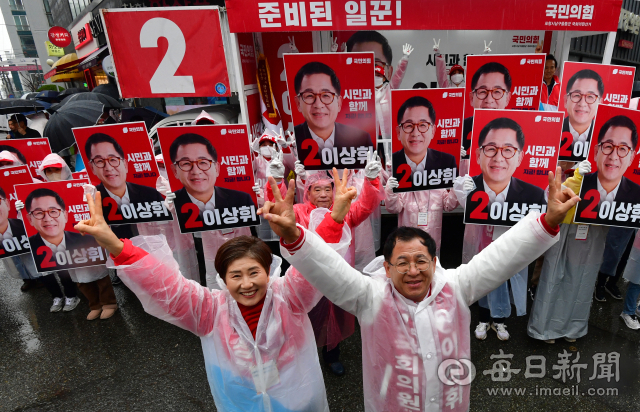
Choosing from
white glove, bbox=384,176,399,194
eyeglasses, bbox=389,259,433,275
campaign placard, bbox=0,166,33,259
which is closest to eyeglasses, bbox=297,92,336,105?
white glove, bbox=384,176,399,194

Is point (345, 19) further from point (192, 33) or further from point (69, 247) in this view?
point (69, 247)

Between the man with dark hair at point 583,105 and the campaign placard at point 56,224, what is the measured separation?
183 inches

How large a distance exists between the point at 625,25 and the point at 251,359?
22.5 metres

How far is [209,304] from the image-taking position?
1.81m

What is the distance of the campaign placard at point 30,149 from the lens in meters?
4.36

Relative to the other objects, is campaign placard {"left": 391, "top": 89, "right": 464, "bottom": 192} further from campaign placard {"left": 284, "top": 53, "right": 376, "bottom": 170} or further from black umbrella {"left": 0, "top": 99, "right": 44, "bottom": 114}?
black umbrella {"left": 0, "top": 99, "right": 44, "bottom": 114}

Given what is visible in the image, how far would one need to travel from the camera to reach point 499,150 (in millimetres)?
2797

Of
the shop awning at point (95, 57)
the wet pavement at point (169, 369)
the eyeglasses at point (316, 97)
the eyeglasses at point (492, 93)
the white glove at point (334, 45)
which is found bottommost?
the wet pavement at point (169, 369)

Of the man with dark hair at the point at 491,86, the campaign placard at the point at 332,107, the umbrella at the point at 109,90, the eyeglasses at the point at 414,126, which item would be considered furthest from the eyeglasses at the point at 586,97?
the umbrella at the point at 109,90

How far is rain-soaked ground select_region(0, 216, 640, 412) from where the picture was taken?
2.87 metres

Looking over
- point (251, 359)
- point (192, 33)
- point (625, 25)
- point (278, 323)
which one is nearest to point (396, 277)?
point (278, 323)

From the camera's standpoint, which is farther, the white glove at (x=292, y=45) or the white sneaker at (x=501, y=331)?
the white glove at (x=292, y=45)

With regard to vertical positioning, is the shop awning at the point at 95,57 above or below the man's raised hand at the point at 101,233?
above

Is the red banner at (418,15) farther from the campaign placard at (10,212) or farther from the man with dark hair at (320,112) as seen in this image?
the campaign placard at (10,212)
